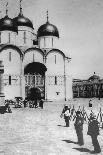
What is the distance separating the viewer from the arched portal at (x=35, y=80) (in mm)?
45438

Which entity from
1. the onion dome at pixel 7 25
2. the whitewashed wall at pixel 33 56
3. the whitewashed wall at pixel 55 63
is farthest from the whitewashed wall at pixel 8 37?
the whitewashed wall at pixel 55 63

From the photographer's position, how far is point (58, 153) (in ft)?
30.2

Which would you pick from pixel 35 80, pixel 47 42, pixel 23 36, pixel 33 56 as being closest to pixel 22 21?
pixel 23 36

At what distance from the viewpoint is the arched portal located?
45.4 m

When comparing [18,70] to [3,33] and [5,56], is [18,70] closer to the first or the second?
[5,56]

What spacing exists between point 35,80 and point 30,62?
9.31 ft

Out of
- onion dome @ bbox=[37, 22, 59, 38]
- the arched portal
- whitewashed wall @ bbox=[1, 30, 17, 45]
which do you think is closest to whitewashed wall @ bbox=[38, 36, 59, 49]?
onion dome @ bbox=[37, 22, 59, 38]

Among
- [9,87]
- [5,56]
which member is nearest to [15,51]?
[5,56]

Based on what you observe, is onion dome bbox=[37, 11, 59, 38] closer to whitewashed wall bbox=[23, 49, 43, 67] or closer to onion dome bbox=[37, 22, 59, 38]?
onion dome bbox=[37, 22, 59, 38]

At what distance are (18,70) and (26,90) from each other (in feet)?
10.6

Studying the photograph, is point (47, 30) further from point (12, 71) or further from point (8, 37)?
point (12, 71)

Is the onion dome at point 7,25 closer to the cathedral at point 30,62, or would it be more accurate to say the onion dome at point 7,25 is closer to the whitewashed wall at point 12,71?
the cathedral at point 30,62

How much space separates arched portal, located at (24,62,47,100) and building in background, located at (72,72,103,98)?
25.3 m

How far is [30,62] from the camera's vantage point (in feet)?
151
